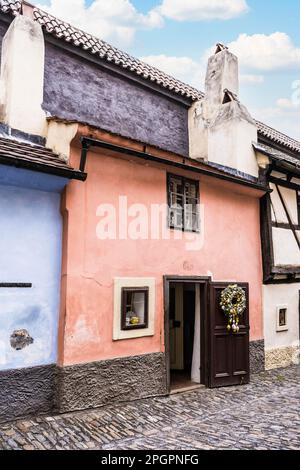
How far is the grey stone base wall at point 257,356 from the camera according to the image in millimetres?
10109

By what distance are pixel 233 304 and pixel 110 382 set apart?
138 inches

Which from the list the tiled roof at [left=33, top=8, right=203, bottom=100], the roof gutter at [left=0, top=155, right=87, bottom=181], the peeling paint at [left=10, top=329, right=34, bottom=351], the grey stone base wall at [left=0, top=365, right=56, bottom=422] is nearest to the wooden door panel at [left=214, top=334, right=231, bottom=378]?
the grey stone base wall at [left=0, top=365, right=56, bottom=422]

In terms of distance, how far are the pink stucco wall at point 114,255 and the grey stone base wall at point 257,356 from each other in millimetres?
1995

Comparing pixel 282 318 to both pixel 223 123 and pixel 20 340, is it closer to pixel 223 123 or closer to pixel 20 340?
pixel 223 123

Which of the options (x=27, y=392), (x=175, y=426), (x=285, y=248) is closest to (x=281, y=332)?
(x=285, y=248)

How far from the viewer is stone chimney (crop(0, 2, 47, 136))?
714cm

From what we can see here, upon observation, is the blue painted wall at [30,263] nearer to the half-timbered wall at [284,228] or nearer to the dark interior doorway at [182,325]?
the dark interior doorway at [182,325]

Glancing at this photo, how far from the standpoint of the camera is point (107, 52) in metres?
10.9

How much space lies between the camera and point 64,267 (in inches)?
262

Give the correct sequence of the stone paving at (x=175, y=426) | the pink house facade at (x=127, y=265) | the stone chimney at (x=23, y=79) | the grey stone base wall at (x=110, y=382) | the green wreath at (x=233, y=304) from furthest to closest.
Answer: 1. the green wreath at (x=233, y=304)
2. the stone chimney at (x=23, y=79)
3. the pink house facade at (x=127, y=265)
4. the grey stone base wall at (x=110, y=382)
5. the stone paving at (x=175, y=426)

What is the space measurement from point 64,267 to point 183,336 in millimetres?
4685

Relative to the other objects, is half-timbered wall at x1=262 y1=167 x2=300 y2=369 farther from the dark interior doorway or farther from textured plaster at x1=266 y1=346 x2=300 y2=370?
the dark interior doorway

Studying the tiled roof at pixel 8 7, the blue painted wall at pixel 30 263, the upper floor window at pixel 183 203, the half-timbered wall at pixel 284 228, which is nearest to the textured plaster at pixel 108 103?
the tiled roof at pixel 8 7

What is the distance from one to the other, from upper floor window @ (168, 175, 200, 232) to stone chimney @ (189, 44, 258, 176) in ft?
7.15
